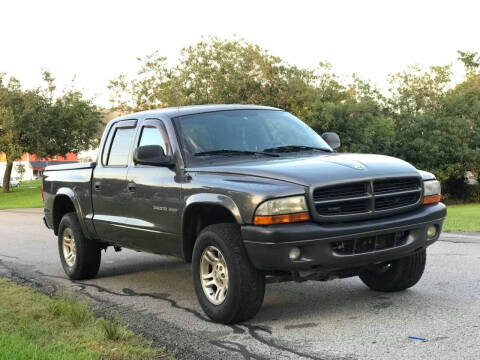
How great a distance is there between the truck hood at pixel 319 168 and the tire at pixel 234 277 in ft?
1.74

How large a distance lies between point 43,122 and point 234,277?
166 ft

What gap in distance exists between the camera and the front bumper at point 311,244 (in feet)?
16.5

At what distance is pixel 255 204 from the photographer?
5.12 metres

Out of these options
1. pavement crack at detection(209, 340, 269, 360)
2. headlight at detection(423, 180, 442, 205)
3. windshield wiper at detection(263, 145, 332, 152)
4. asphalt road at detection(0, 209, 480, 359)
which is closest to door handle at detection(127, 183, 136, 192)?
asphalt road at detection(0, 209, 480, 359)

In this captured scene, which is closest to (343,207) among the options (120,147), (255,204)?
(255,204)

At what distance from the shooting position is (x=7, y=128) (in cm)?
5112

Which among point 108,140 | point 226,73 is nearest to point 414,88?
point 226,73

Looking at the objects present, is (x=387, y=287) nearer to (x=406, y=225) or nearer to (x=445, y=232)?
(x=406, y=225)

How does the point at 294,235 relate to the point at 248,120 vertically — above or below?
below

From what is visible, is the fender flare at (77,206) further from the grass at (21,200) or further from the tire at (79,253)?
the grass at (21,200)

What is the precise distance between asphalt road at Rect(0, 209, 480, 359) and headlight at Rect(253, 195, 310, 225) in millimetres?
906

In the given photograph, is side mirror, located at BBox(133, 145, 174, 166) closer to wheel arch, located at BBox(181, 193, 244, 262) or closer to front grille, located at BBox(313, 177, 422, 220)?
wheel arch, located at BBox(181, 193, 244, 262)

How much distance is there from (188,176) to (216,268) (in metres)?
0.92

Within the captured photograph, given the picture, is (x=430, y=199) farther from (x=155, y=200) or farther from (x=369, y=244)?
(x=155, y=200)
